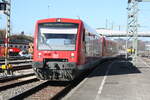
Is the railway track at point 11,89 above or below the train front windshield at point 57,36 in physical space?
below

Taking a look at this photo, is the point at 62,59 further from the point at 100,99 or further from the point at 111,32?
the point at 111,32

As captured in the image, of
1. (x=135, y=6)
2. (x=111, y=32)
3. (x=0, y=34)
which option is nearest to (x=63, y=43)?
(x=135, y=6)


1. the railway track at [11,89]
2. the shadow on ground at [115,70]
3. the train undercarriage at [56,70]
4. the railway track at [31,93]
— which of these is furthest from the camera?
the shadow on ground at [115,70]

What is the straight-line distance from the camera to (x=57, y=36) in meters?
14.8

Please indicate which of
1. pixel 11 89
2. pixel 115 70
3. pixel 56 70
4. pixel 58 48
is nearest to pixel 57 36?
pixel 58 48

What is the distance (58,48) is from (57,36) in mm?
599

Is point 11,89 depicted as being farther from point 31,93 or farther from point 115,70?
point 115,70

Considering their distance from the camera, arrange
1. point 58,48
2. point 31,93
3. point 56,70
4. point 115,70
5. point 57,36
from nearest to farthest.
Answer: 1. point 31,93
2. point 56,70
3. point 58,48
4. point 57,36
5. point 115,70

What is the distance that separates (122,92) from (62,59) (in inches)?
152

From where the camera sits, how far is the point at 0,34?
7819 cm

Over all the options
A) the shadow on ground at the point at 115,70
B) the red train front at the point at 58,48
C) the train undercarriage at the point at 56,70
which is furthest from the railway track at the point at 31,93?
the shadow on ground at the point at 115,70

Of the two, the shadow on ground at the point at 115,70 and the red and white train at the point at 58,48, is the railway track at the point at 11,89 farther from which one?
the shadow on ground at the point at 115,70

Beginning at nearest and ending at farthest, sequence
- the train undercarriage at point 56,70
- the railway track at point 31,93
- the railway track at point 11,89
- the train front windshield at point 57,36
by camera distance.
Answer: the railway track at point 31,93 < the railway track at point 11,89 < the train undercarriage at point 56,70 < the train front windshield at point 57,36

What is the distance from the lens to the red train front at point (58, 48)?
14.3 metres
